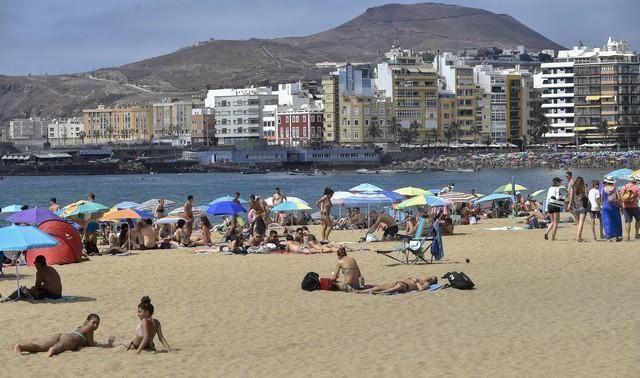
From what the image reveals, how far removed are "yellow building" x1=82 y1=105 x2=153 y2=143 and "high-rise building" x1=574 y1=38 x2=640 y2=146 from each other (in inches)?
3209

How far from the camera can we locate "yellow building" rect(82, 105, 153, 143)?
185 meters

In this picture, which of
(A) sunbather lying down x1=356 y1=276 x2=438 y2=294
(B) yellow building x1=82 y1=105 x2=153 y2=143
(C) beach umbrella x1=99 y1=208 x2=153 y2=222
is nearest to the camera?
(A) sunbather lying down x1=356 y1=276 x2=438 y2=294

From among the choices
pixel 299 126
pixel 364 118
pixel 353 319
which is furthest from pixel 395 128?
pixel 353 319

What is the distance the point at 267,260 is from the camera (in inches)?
760

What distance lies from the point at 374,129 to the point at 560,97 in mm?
20088

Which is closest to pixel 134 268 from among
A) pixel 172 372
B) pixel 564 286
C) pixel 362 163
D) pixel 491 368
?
pixel 564 286

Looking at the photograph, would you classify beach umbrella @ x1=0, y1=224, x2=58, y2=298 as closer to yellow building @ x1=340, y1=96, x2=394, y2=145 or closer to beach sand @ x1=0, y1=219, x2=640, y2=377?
beach sand @ x1=0, y1=219, x2=640, y2=377

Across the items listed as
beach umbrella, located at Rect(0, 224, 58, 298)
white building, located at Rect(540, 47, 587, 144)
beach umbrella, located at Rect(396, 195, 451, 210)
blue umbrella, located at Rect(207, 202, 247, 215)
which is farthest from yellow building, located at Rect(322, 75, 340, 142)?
beach umbrella, located at Rect(0, 224, 58, 298)

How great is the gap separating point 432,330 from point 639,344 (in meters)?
2.15

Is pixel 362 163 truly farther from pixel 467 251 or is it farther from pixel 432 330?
pixel 432 330

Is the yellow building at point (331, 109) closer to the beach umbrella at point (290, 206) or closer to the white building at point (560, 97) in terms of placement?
the white building at point (560, 97)

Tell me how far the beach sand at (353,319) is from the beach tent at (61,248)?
235 mm

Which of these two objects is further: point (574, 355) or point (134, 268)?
point (134, 268)

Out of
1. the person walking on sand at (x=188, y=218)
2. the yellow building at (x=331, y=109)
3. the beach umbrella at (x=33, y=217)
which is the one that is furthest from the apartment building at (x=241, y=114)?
the beach umbrella at (x=33, y=217)
